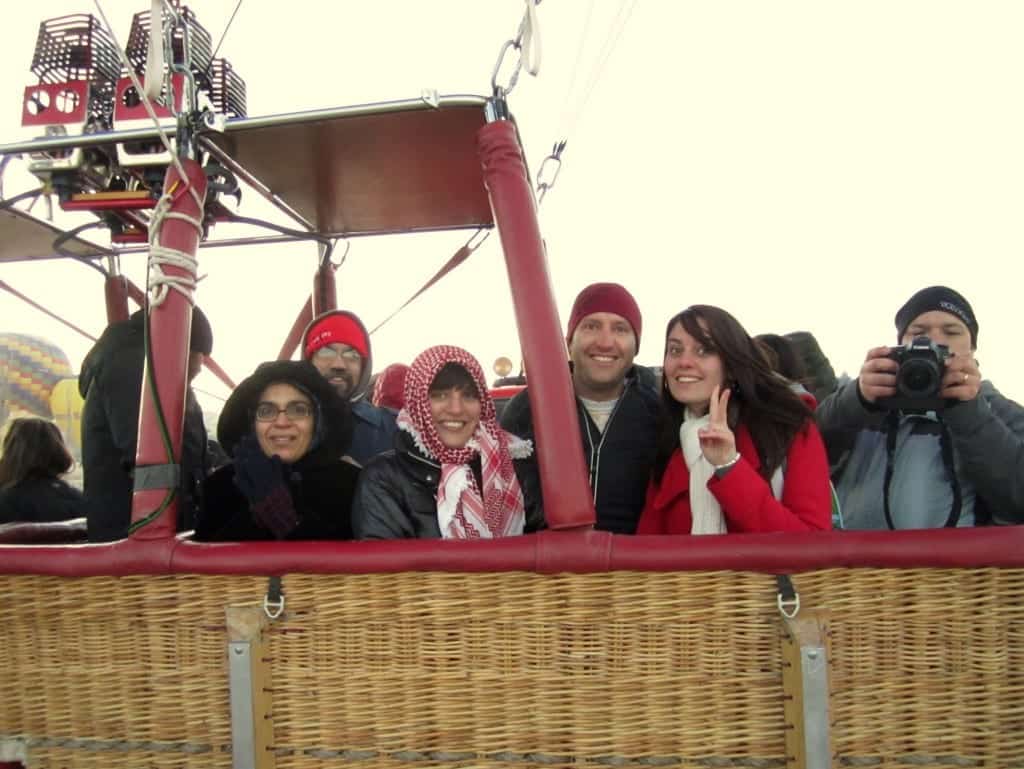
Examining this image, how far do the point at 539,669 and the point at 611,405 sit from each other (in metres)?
0.97

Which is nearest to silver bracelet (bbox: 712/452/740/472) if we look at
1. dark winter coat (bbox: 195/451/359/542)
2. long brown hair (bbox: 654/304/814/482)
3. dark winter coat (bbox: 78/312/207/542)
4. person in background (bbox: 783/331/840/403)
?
long brown hair (bbox: 654/304/814/482)

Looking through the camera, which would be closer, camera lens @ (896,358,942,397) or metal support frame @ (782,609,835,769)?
metal support frame @ (782,609,835,769)

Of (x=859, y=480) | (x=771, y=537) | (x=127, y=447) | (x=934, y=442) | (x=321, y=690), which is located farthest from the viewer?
(x=127, y=447)

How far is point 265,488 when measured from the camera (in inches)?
71.7

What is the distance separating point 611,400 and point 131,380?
1339 millimetres

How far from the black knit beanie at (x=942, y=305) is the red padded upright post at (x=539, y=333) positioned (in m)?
1.01

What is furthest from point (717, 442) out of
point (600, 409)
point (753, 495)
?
point (600, 409)

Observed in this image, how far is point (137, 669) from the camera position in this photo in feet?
4.85

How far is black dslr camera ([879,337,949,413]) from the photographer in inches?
61.7

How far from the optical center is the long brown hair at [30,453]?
10.7 feet

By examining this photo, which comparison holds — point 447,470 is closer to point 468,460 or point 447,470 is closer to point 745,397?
point 468,460

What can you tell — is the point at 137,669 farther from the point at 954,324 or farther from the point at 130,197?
the point at 954,324

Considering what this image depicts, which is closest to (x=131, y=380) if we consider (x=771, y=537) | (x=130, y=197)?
(x=130, y=197)

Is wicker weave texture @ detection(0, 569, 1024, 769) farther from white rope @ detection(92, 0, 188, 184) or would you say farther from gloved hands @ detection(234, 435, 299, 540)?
white rope @ detection(92, 0, 188, 184)
